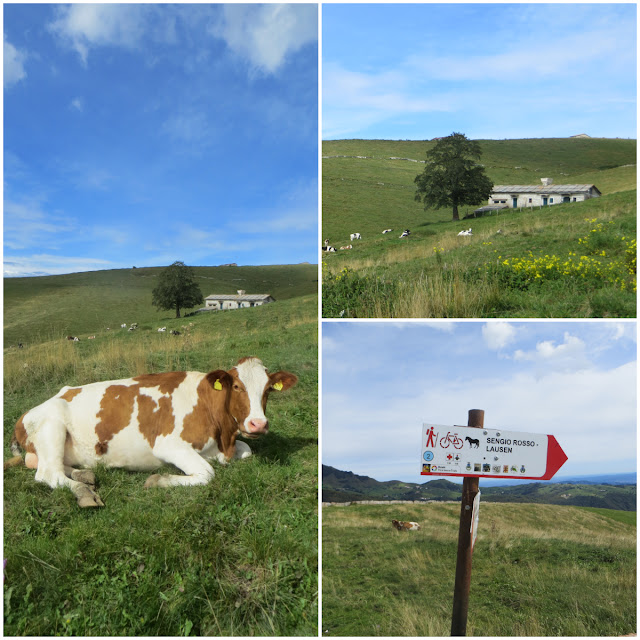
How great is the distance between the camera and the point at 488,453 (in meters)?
3.34

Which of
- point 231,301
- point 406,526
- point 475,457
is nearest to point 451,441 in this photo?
point 475,457

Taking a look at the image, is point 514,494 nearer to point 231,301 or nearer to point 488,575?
point 488,575

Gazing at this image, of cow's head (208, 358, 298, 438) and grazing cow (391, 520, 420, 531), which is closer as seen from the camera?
cow's head (208, 358, 298, 438)

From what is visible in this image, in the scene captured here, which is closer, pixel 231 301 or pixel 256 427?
pixel 256 427

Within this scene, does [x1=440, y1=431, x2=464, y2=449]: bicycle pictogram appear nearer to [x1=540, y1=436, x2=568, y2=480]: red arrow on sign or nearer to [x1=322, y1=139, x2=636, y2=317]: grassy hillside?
[x1=540, y1=436, x2=568, y2=480]: red arrow on sign

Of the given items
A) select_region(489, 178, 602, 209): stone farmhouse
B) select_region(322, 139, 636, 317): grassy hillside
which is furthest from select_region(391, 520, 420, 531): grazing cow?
select_region(489, 178, 602, 209): stone farmhouse

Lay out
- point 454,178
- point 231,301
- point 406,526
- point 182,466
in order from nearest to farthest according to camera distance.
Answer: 1. point 182,466
2. point 406,526
3. point 454,178
4. point 231,301

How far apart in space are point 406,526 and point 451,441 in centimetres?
951

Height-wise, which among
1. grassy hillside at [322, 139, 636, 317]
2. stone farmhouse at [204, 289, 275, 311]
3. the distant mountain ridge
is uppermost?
stone farmhouse at [204, 289, 275, 311]

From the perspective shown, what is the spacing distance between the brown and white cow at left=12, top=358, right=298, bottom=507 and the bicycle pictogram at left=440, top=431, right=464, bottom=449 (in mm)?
2020

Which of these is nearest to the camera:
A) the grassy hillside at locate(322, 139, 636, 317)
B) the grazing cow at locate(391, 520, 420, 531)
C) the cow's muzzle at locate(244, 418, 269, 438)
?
the cow's muzzle at locate(244, 418, 269, 438)

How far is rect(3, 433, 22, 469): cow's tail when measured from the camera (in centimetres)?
496

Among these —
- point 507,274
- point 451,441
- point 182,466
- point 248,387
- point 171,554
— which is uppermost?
point 507,274

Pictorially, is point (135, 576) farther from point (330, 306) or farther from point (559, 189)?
point (559, 189)
